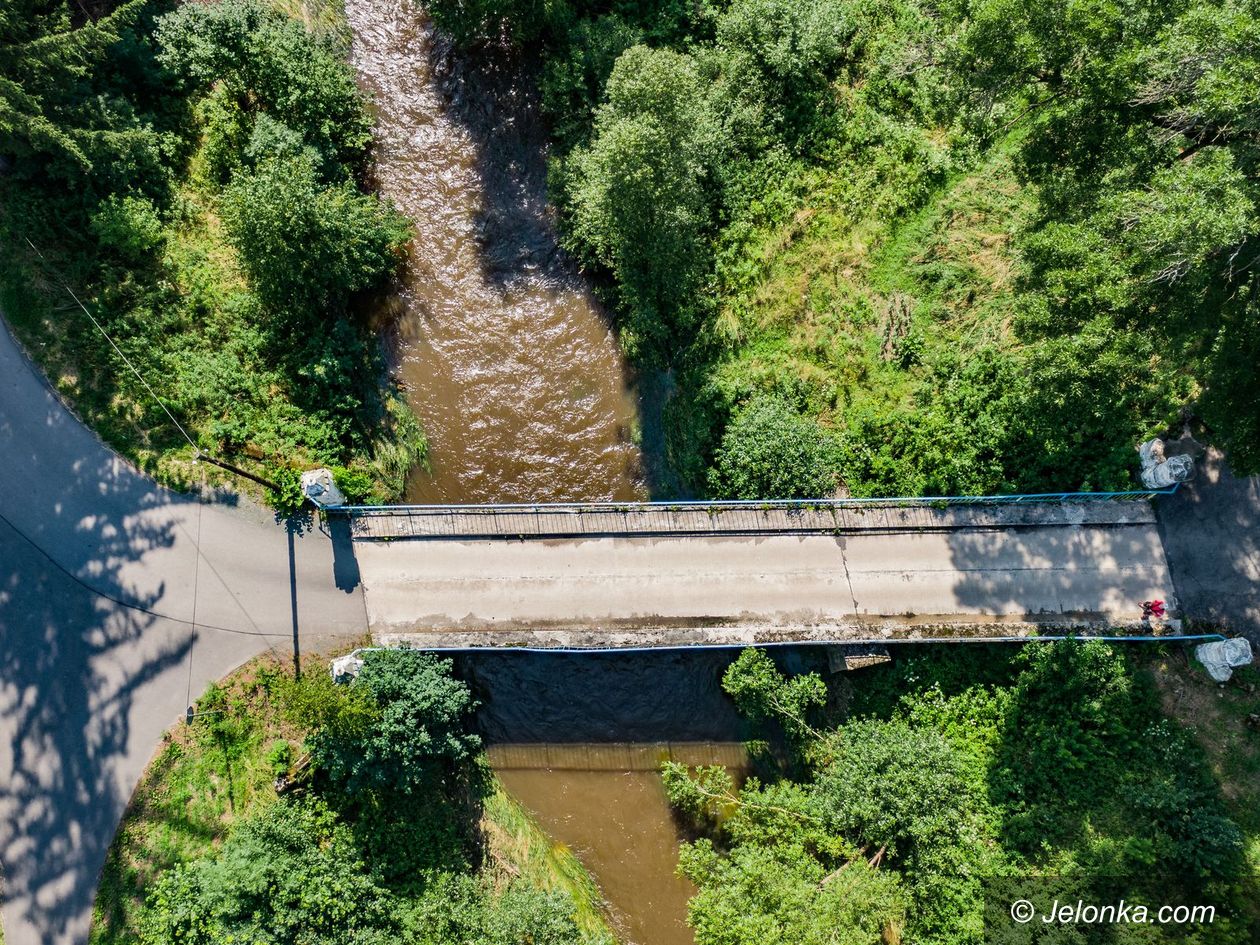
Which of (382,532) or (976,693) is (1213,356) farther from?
(382,532)

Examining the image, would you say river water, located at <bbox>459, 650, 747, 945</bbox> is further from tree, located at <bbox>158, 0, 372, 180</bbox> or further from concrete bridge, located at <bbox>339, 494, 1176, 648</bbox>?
tree, located at <bbox>158, 0, 372, 180</bbox>

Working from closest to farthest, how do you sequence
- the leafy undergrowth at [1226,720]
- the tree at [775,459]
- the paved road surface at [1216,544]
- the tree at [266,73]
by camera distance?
the leafy undergrowth at [1226,720] < the paved road surface at [1216,544] < the tree at [775,459] < the tree at [266,73]

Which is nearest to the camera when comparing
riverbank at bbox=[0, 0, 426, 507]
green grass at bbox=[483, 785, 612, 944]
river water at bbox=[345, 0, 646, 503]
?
green grass at bbox=[483, 785, 612, 944]

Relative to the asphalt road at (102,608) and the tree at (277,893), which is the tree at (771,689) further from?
the tree at (277,893)

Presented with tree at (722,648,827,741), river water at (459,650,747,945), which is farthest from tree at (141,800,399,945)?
tree at (722,648,827,741)

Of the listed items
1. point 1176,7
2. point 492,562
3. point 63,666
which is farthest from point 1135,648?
point 63,666

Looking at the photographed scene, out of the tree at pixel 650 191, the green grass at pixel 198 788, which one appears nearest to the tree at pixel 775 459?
the tree at pixel 650 191
